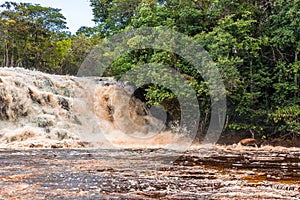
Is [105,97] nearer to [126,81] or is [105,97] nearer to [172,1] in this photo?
[126,81]

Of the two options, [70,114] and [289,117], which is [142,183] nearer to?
[289,117]

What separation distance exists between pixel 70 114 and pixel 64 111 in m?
0.29

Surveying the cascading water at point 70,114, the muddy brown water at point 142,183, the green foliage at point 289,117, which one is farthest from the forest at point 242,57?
the muddy brown water at point 142,183

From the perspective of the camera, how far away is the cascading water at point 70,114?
11328mm

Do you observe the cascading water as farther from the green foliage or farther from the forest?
the green foliage

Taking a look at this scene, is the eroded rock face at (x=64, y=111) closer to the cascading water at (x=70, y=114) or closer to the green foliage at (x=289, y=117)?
the cascading water at (x=70, y=114)

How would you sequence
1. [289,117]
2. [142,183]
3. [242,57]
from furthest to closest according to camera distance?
[242,57]
[289,117]
[142,183]

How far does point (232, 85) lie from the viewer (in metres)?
12.1

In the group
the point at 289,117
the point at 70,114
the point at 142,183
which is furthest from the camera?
the point at 70,114

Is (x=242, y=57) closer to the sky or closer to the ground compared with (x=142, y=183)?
closer to the sky

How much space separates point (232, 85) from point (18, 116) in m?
7.66

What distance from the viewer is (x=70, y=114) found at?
43.4 ft

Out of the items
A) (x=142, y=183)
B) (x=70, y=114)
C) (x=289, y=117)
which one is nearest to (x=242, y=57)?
(x=289, y=117)

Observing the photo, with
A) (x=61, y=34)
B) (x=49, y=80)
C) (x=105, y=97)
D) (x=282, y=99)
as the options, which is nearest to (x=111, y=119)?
(x=105, y=97)
